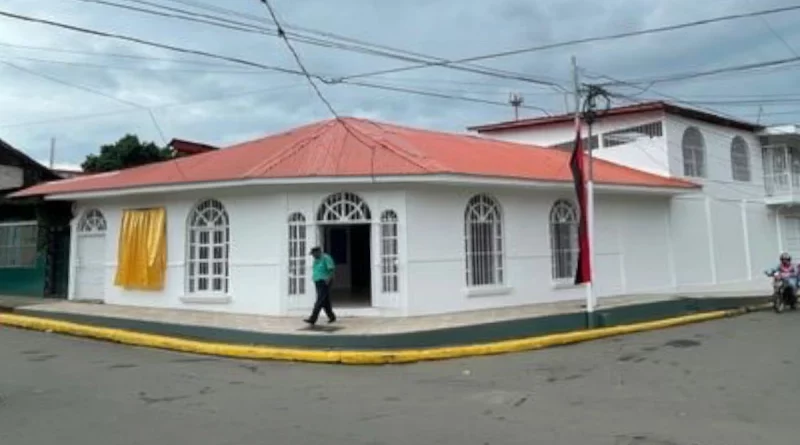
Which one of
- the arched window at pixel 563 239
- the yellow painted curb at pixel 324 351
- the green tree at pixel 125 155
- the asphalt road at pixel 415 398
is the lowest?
the asphalt road at pixel 415 398

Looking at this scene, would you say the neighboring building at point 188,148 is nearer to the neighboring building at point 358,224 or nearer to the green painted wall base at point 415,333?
the neighboring building at point 358,224

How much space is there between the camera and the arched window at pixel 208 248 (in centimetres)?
1647

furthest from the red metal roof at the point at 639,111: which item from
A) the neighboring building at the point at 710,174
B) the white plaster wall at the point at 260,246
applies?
the white plaster wall at the point at 260,246

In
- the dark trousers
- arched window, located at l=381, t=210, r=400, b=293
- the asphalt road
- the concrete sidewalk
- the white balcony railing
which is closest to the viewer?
the asphalt road

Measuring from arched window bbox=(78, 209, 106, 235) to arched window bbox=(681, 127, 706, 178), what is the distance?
17.5m

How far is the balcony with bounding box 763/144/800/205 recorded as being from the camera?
87.0 feet

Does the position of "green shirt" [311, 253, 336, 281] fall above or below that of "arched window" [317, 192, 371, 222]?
below

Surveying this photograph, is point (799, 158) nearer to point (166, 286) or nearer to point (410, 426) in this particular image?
point (166, 286)

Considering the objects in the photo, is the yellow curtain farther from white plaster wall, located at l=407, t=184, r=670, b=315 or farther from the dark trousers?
white plaster wall, located at l=407, t=184, r=670, b=315

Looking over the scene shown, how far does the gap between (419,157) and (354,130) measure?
2.84 meters

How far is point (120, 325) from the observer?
595 inches

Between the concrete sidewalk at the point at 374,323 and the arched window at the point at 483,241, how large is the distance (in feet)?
3.18

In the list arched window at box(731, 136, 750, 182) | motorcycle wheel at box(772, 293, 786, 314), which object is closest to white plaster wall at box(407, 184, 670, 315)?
motorcycle wheel at box(772, 293, 786, 314)

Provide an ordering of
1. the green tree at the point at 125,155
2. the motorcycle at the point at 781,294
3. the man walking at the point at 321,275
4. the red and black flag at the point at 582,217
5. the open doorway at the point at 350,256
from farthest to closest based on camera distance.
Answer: the green tree at the point at 125,155 → the open doorway at the point at 350,256 → the motorcycle at the point at 781,294 → the red and black flag at the point at 582,217 → the man walking at the point at 321,275
